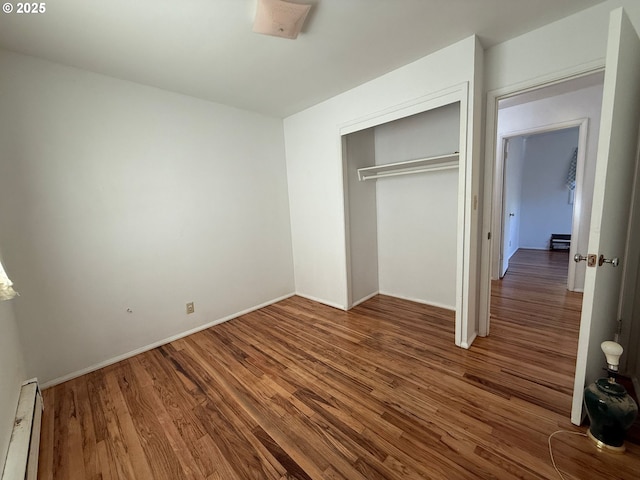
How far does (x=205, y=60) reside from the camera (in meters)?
2.02

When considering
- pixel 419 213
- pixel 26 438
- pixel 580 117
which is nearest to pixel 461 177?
pixel 419 213

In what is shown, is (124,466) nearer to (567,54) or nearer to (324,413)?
(324,413)

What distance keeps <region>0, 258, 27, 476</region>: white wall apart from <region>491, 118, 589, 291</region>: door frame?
401cm

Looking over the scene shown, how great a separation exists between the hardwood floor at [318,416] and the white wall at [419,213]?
2.40 feet

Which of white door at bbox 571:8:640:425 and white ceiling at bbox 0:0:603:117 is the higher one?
white ceiling at bbox 0:0:603:117

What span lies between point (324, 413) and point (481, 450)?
86 centimetres

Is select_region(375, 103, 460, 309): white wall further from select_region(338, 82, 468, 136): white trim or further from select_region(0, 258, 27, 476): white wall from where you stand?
select_region(0, 258, 27, 476): white wall

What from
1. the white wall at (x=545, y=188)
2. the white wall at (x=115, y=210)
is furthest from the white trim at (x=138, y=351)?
the white wall at (x=545, y=188)

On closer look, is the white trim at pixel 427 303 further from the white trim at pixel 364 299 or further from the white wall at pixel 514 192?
the white wall at pixel 514 192

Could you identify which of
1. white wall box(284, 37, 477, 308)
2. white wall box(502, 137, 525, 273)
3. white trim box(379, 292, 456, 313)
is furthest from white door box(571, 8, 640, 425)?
white wall box(502, 137, 525, 273)

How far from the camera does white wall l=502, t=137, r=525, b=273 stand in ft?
15.8

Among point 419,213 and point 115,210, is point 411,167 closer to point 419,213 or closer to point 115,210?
point 419,213

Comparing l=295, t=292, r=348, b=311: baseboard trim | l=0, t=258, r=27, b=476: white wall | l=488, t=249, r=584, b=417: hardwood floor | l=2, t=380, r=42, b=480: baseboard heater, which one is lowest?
l=488, t=249, r=584, b=417: hardwood floor

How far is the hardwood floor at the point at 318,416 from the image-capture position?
1311mm
